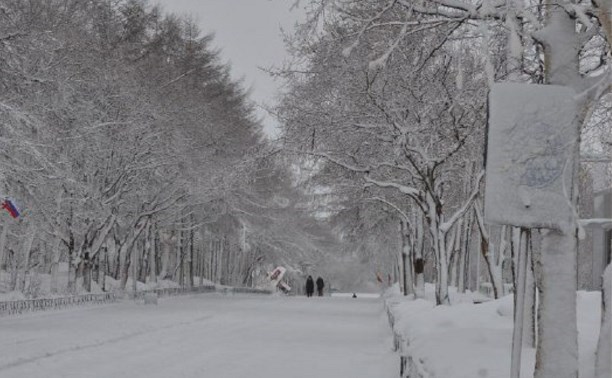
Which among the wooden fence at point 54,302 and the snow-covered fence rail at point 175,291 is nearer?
the wooden fence at point 54,302

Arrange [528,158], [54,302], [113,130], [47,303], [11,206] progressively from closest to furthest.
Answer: [528,158] < [11,206] < [47,303] < [54,302] < [113,130]

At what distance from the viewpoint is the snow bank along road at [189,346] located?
14523 mm

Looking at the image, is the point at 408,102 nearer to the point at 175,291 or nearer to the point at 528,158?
the point at 528,158

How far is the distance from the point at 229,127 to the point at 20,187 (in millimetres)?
19002

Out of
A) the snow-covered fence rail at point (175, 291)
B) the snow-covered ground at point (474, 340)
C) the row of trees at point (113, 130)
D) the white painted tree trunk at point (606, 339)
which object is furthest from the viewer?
the snow-covered fence rail at point (175, 291)

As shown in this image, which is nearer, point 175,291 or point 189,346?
point 189,346

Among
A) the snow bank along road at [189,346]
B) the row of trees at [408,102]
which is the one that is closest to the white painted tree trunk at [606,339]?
the row of trees at [408,102]

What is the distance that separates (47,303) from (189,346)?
13.5 metres

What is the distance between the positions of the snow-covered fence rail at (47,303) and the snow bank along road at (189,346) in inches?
19.9

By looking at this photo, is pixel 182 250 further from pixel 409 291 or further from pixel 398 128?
pixel 398 128

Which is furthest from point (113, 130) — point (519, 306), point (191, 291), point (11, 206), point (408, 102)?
point (519, 306)

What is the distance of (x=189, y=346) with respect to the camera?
61.2 ft

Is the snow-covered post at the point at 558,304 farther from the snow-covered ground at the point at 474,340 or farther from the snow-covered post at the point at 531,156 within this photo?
the snow-covered ground at the point at 474,340

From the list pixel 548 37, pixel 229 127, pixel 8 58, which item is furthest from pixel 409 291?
pixel 548 37
